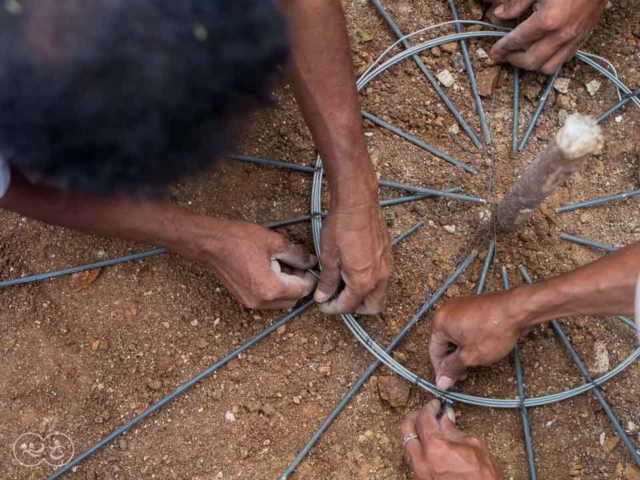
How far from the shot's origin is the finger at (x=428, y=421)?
1.30 metres

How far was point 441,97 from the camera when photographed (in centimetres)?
160

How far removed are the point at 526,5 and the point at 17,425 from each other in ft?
5.26

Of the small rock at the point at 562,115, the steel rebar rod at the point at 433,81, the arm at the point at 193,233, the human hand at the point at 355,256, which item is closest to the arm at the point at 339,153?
the human hand at the point at 355,256

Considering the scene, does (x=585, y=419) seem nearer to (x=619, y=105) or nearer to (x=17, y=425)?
(x=619, y=105)

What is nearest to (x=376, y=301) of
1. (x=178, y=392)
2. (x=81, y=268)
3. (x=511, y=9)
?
(x=178, y=392)

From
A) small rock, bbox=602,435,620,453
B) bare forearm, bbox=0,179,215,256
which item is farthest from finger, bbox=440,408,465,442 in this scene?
bare forearm, bbox=0,179,215,256

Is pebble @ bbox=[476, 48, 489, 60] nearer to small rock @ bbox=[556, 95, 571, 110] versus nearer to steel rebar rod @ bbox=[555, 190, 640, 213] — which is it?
small rock @ bbox=[556, 95, 571, 110]

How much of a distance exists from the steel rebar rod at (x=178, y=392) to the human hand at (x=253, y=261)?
131 millimetres

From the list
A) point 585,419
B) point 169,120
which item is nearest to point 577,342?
point 585,419

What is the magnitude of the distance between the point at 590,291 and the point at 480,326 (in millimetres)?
213

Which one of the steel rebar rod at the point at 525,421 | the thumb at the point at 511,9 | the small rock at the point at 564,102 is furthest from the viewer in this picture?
the small rock at the point at 564,102

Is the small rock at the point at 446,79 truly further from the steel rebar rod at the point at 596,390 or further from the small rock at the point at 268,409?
the small rock at the point at 268,409

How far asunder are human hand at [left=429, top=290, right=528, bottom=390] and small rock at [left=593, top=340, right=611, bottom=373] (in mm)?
316

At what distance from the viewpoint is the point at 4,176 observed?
106 centimetres
